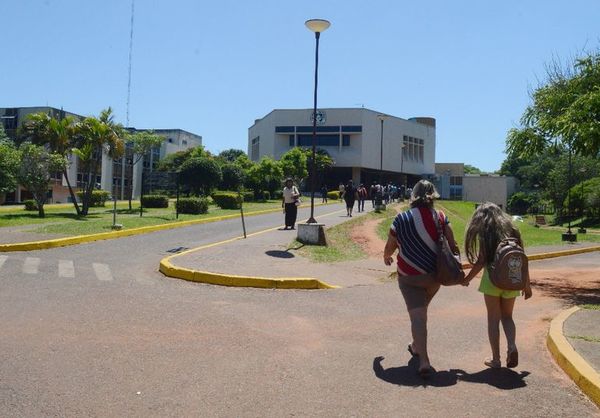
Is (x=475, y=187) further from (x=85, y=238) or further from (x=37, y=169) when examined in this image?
(x=85, y=238)

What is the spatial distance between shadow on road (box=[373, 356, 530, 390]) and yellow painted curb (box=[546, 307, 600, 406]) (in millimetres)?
381

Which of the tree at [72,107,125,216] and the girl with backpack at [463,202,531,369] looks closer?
the girl with backpack at [463,202,531,369]

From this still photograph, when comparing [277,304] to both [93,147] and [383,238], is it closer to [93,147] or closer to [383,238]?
[383,238]

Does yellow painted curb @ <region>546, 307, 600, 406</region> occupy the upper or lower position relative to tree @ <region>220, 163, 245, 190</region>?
lower

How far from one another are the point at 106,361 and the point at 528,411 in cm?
348

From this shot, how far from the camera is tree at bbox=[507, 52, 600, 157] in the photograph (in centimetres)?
1004

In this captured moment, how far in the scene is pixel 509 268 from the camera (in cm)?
490

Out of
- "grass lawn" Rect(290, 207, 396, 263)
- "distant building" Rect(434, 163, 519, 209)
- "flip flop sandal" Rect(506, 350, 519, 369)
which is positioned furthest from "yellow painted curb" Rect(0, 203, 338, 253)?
"distant building" Rect(434, 163, 519, 209)

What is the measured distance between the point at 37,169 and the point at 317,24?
45.1 ft

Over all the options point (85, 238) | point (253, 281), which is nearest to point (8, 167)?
point (85, 238)

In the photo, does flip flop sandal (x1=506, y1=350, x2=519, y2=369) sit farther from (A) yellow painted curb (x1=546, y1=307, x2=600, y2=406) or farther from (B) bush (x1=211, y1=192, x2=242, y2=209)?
(B) bush (x1=211, y1=192, x2=242, y2=209)

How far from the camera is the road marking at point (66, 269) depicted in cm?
1038

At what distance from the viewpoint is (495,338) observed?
16.8 feet

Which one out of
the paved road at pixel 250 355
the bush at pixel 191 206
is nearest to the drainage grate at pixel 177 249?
the paved road at pixel 250 355
